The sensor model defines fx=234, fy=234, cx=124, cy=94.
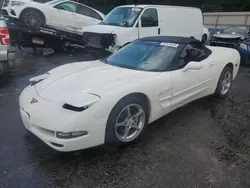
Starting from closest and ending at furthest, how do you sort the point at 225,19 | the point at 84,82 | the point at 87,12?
the point at 84,82, the point at 87,12, the point at 225,19

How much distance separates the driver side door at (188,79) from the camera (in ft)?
11.7

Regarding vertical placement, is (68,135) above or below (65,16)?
below

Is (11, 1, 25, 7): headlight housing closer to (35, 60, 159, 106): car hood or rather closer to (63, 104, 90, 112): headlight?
(35, 60, 159, 106): car hood

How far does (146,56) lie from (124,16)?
4758 mm

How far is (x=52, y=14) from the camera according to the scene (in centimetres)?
927

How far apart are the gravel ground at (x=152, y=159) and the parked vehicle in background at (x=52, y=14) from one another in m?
6.02

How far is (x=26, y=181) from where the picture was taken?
7.91 ft

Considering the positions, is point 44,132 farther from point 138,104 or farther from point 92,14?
point 92,14

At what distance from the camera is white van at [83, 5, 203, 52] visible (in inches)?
296

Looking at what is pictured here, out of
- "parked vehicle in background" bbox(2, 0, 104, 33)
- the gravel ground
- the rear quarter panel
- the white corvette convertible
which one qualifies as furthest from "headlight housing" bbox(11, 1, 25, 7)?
the white corvette convertible

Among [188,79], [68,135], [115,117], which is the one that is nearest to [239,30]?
[188,79]

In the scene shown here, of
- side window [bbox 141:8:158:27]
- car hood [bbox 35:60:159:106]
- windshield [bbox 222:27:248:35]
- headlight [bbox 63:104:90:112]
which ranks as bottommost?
headlight [bbox 63:104:90:112]

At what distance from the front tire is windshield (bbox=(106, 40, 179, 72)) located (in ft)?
4.58

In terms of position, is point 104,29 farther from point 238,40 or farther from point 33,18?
point 238,40
